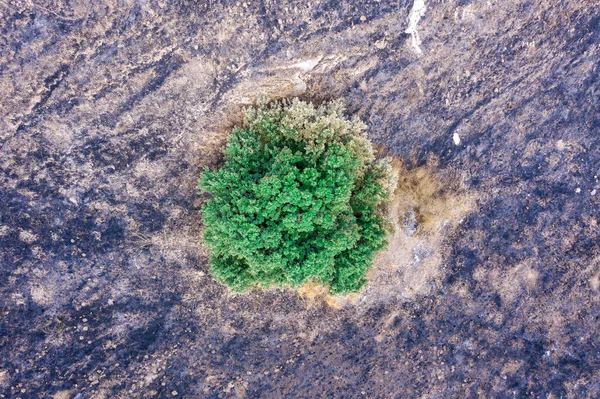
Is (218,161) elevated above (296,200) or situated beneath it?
elevated above

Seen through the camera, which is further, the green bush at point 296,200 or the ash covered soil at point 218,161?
the ash covered soil at point 218,161

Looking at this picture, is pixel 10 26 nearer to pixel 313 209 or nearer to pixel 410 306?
pixel 313 209

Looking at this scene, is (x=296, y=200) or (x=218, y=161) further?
(x=218, y=161)

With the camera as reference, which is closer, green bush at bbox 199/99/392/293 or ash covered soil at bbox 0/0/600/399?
green bush at bbox 199/99/392/293

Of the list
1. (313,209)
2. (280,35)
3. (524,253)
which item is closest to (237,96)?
(280,35)
